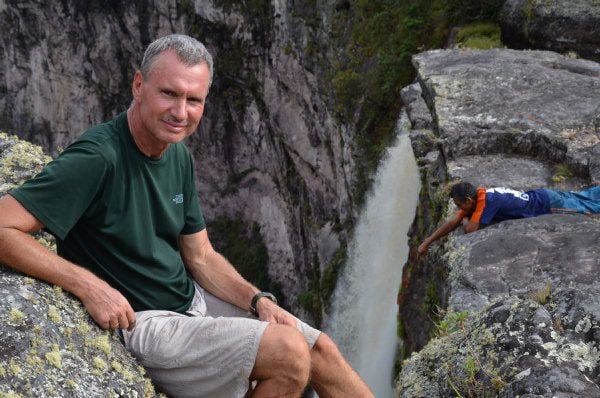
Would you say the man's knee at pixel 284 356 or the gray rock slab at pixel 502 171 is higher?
the man's knee at pixel 284 356

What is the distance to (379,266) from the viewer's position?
22344 millimetres

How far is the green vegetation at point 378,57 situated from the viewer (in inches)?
985

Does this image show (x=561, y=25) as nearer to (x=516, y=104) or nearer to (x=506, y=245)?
(x=516, y=104)

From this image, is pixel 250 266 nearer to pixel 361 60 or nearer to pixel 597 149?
pixel 361 60

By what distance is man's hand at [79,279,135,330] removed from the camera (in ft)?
12.8

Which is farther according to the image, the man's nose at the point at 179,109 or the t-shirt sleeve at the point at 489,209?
the t-shirt sleeve at the point at 489,209

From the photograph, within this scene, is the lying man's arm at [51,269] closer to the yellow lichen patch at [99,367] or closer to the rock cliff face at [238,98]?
the yellow lichen patch at [99,367]

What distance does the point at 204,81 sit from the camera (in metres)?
4.42

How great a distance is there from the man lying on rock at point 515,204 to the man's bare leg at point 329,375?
5.27 metres

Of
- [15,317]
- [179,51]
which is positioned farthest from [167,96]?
[15,317]

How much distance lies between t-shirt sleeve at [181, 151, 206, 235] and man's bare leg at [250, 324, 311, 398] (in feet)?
3.82

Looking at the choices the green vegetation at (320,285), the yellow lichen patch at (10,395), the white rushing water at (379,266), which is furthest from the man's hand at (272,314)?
the green vegetation at (320,285)

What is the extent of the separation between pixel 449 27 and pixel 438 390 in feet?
69.7

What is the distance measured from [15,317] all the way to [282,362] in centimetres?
137
